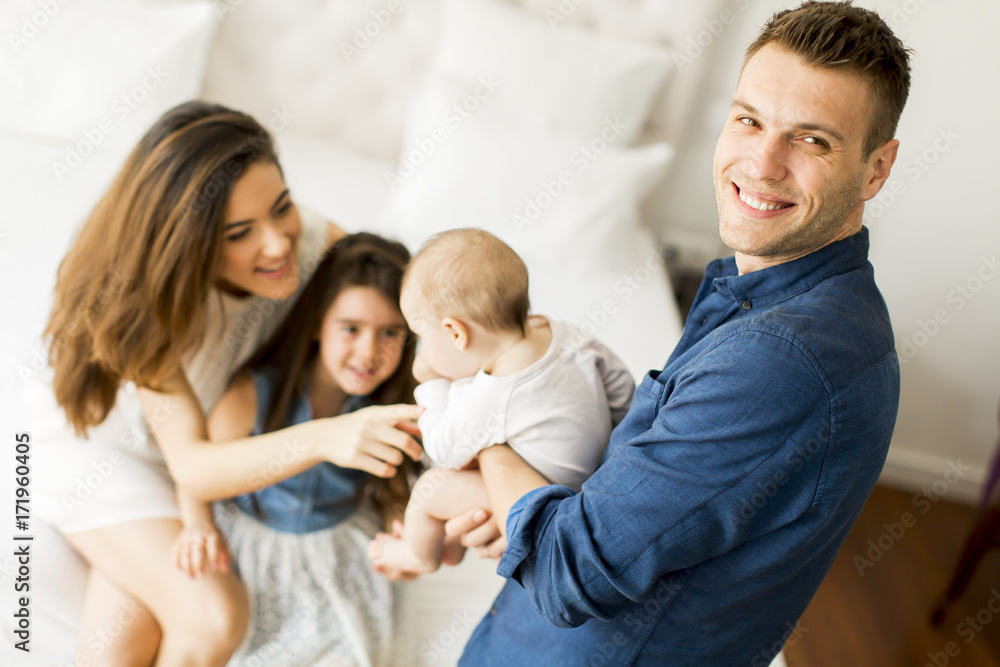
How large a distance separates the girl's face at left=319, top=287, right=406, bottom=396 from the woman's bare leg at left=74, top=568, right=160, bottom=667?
56cm

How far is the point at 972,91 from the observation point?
1.90m

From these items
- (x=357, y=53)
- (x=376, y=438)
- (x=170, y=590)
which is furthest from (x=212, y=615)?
(x=357, y=53)

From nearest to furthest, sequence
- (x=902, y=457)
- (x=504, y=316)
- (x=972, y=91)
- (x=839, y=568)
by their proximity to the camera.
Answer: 1. (x=504, y=316)
2. (x=972, y=91)
3. (x=839, y=568)
4. (x=902, y=457)

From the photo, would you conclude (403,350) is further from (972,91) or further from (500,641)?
(972,91)

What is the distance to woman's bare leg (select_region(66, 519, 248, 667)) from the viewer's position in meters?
1.27

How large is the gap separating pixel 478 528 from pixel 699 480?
1.42ft

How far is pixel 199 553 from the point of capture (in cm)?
133

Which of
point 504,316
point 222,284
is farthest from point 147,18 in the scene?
point 504,316

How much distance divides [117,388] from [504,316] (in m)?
0.90

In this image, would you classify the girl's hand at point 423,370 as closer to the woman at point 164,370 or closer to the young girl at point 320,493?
the woman at point 164,370

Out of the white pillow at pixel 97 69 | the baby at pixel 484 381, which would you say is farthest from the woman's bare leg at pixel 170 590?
the white pillow at pixel 97 69

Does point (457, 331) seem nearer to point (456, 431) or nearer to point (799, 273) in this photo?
point (456, 431)

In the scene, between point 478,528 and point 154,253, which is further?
point 154,253

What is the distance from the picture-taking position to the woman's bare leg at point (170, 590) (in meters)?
1.27
